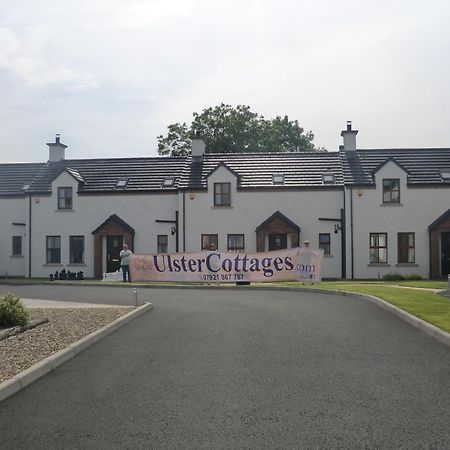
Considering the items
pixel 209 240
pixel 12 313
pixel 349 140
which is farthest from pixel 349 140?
pixel 12 313

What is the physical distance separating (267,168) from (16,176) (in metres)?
16.6

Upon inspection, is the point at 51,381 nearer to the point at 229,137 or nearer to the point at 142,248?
the point at 142,248

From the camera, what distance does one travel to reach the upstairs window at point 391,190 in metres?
35.7

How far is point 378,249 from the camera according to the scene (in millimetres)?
35656

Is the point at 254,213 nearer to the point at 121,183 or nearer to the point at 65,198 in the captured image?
the point at 121,183

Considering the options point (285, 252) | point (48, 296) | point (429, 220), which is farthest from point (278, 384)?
point (429, 220)

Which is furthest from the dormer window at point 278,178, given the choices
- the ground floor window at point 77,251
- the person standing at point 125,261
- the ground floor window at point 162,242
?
the ground floor window at point 77,251

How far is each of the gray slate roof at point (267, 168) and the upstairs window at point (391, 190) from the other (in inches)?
93.9

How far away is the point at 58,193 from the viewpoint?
38.8 metres

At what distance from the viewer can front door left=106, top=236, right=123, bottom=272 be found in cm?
3803

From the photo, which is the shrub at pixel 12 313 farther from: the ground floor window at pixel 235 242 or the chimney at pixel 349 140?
the chimney at pixel 349 140

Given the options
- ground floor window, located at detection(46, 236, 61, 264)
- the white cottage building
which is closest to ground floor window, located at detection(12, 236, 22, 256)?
the white cottage building

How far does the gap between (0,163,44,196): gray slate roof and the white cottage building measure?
659 millimetres

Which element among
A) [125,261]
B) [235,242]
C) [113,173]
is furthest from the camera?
[113,173]
